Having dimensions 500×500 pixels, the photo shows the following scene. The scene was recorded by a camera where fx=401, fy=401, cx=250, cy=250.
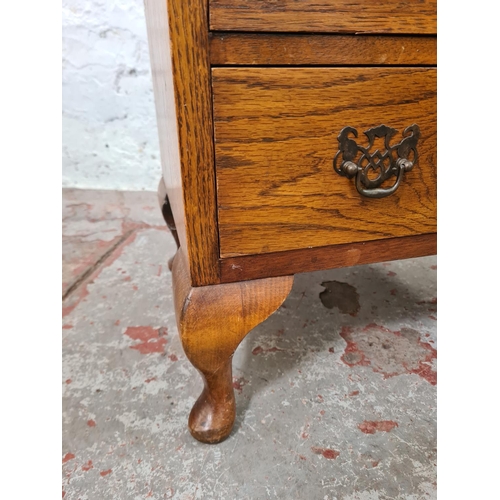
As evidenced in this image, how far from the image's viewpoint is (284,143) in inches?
19.1

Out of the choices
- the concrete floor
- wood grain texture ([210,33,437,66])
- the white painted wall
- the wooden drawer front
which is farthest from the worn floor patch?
the white painted wall

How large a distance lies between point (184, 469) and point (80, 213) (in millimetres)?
1275

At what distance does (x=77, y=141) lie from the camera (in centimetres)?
179

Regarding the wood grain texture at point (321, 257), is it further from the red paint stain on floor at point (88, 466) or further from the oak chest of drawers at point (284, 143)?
the red paint stain on floor at point (88, 466)

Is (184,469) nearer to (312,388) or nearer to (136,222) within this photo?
(312,388)

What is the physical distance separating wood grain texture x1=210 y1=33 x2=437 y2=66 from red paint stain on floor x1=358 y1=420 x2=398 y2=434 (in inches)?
21.4

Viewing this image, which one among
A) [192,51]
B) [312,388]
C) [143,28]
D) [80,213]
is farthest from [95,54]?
[312,388]

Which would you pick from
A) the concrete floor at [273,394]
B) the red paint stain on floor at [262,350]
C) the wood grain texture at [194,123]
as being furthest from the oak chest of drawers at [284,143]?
the red paint stain on floor at [262,350]

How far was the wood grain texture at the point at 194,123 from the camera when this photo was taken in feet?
1.37

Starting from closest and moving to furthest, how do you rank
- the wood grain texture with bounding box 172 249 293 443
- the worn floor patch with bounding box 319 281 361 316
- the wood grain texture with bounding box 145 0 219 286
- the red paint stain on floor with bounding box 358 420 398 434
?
1. the wood grain texture with bounding box 145 0 219 286
2. the wood grain texture with bounding box 172 249 293 443
3. the red paint stain on floor with bounding box 358 420 398 434
4. the worn floor patch with bounding box 319 281 361 316

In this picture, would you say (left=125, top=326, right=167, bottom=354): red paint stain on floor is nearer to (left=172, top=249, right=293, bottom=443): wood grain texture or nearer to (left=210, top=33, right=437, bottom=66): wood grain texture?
(left=172, top=249, right=293, bottom=443): wood grain texture

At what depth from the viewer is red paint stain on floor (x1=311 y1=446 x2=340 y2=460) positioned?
61 cm

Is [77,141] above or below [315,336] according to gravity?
above

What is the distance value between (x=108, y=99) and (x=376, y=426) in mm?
1650
